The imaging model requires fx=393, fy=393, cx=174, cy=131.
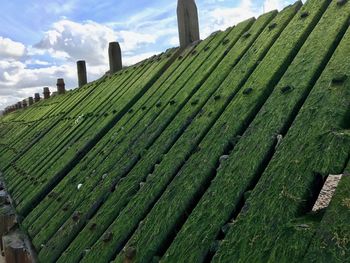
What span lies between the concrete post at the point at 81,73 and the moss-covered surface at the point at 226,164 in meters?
8.85

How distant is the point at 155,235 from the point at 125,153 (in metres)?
1.80

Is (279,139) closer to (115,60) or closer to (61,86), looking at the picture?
(115,60)

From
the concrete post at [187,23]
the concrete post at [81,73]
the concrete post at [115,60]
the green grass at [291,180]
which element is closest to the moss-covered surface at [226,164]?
the green grass at [291,180]

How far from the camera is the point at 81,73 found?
1418cm

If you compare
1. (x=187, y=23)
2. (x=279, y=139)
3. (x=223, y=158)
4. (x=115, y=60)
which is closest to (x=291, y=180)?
(x=279, y=139)

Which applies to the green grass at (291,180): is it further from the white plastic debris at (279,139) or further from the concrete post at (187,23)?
the concrete post at (187,23)

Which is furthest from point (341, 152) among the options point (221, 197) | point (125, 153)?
point (125, 153)

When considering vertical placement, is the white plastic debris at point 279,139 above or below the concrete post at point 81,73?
below

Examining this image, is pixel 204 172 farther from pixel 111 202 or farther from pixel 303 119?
pixel 111 202

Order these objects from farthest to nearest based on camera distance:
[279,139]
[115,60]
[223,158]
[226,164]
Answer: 1. [115,60]
2. [223,158]
3. [226,164]
4. [279,139]

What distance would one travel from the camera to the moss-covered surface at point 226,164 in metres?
1.99

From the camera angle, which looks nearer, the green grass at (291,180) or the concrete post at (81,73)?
the green grass at (291,180)

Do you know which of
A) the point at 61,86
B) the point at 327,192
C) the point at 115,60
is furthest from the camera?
the point at 61,86

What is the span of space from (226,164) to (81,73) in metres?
12.4
